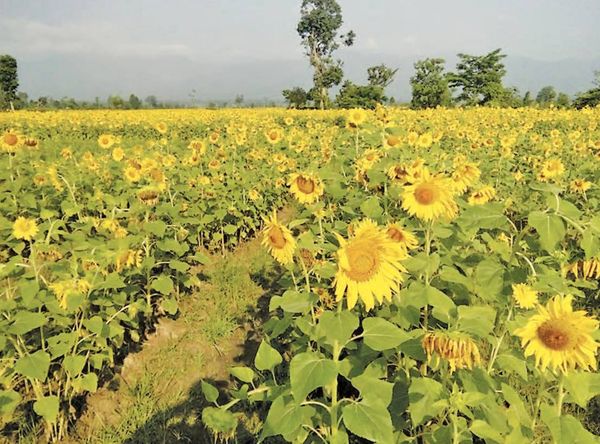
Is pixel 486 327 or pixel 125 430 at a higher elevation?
pixel 486 327

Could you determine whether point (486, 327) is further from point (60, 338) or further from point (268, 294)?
point (268, 294)

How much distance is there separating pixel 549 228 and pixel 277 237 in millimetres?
1035

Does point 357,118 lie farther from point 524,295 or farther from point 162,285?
point 524,295

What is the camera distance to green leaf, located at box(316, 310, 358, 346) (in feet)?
4.83

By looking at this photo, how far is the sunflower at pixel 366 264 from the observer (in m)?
1.51

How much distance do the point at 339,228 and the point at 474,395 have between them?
1.40 meters

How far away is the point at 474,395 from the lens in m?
1.54

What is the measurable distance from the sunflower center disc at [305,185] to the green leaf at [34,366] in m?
1.68

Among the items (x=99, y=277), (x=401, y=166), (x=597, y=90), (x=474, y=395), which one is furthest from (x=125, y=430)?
(x=597, y=90)

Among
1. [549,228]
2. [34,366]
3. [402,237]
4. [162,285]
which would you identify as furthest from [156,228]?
[549,228]

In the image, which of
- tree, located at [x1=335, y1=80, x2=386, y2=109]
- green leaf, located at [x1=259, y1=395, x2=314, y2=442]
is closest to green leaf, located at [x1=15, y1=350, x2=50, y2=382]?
green leaf, located at [x1=259, y1=395, x2=314, y2=442]

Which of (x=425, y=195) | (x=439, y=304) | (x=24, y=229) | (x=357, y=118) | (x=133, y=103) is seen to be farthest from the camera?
(x=133, y=103)

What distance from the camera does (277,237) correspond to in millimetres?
1870

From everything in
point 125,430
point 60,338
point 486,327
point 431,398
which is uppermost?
point 486,327
